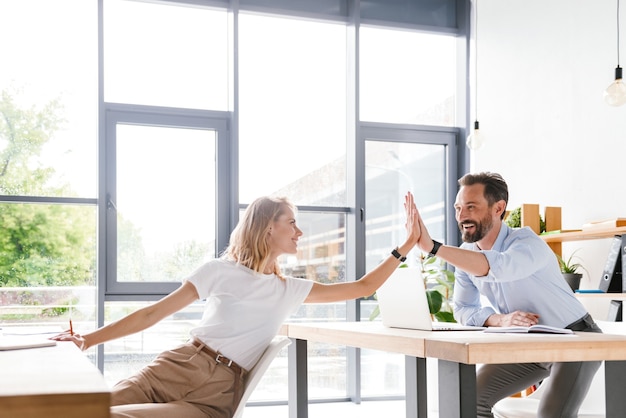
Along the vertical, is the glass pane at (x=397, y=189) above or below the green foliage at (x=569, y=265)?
above

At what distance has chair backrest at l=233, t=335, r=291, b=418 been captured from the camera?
7.07 feet

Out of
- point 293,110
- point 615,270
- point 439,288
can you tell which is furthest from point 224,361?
point 293,110

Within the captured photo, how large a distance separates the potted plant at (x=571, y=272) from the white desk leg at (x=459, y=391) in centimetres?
267

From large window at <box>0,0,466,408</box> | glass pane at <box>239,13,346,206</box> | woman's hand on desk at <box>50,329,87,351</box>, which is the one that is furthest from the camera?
glass pane at <box>239,13,346,206</box>

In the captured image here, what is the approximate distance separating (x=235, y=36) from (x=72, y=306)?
216 centimetres

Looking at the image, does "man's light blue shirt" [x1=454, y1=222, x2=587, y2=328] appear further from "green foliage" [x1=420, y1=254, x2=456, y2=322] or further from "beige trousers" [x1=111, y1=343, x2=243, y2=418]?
"green foliage" [x1=420, y1=254, x2=456, y2=322]

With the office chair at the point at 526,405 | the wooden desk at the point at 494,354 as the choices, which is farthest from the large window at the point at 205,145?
the wooden desk at the point at 494,354

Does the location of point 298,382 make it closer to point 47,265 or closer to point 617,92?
point 617,92

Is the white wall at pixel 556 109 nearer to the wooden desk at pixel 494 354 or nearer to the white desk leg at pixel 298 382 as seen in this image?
the white desk leg at pixel 298 382

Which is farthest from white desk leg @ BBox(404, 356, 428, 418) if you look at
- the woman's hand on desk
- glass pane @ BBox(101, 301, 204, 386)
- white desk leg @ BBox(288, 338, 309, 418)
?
glass pane @ BBox(101, 301, 204, 386)

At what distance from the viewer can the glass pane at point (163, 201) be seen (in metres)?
5.31

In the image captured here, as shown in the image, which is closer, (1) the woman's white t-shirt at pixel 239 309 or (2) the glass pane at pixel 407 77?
(1) the woman's white t-shirt at pixel 239 309

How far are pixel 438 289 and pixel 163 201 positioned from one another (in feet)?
6.65

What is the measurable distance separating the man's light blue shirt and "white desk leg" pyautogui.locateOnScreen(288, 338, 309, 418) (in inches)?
25.7
